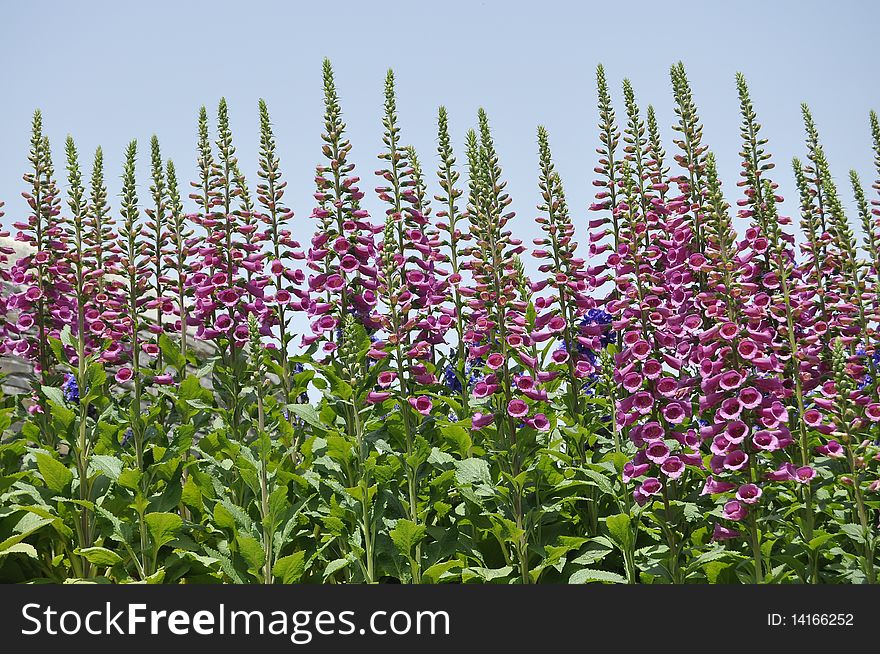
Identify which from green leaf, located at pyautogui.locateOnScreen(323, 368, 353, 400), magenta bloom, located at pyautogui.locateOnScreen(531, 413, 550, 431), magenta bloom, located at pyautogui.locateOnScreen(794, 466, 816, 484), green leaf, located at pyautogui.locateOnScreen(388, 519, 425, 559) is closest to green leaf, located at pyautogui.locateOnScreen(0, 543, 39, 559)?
green leaf, located at pyautogui.locateOnScreen(323, 368, 353, 400)

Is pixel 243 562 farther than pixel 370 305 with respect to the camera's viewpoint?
No

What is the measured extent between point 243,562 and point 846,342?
5410 millimetres

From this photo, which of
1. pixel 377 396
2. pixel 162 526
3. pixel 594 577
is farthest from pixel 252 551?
pixel 594 577

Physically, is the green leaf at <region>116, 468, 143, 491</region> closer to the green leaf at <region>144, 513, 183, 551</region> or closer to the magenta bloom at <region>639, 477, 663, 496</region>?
the green leaf at <region>144, 513, 183, 551</region>

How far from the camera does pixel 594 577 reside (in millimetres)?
6211

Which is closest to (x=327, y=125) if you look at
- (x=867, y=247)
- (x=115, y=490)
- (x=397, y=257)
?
(x=397, y=257)

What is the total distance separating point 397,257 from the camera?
26.5ft

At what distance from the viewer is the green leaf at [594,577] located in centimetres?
621

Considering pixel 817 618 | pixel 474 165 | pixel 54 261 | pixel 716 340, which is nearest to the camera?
pixel 817 618

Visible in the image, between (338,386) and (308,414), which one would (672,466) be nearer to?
(338,386)

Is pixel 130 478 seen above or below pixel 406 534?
above

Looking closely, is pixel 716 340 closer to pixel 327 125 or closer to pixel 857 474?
pixel 857 474

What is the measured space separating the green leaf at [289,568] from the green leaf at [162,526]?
3.21 feet

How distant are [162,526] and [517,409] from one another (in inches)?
118
